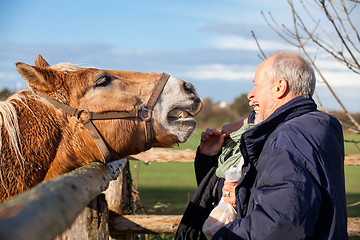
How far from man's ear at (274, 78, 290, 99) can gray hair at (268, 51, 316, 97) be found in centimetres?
2

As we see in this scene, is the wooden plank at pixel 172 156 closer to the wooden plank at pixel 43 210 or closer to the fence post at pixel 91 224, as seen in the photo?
the fence post at pixel 91 224

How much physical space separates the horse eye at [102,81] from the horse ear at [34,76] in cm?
32

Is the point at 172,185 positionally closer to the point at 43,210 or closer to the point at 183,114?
the point at 183,114

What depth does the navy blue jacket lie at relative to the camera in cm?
169

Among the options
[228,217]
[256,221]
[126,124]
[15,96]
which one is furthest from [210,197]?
[15,96]

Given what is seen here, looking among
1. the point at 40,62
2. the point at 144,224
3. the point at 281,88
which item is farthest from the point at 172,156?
the point at 281,88

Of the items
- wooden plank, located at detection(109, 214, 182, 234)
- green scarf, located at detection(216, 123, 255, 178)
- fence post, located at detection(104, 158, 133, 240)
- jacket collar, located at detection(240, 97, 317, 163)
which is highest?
jacket collar, located at detection(240, 97, 317, 163)

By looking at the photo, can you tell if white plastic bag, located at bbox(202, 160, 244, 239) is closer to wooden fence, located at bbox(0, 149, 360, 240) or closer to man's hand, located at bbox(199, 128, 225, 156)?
man's hand, located at bbox(199, 128, 225, 156)

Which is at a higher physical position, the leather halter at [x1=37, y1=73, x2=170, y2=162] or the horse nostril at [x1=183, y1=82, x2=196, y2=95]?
the horse nostril at [x1=183, y1=82, x2=196, y2=95]

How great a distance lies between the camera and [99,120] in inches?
96.9

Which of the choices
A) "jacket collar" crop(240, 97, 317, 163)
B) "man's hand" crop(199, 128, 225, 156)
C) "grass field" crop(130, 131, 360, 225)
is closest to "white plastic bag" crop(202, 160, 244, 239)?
"jacket collar" crop(240, 97, 317, 163)

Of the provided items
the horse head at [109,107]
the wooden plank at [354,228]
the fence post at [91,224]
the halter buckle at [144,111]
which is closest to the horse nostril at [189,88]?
the horse head at [109,107]

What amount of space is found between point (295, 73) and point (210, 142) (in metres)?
1.05

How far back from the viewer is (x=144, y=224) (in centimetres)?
401
